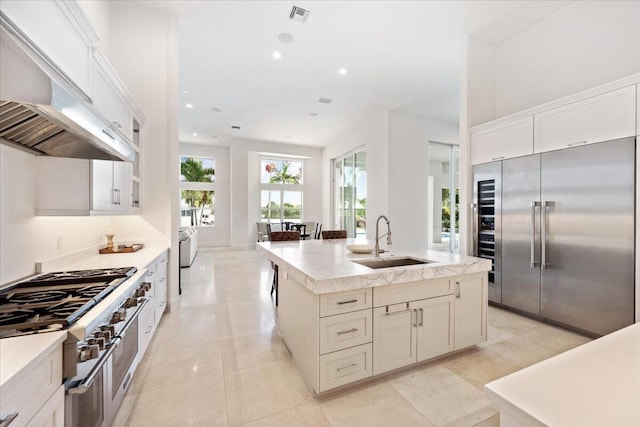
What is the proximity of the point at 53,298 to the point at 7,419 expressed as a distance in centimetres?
78

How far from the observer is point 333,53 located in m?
4.11

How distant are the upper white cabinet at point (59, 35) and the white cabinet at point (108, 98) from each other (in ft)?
0.39

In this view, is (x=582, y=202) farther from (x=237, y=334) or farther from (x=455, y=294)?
(x=237, y=334)

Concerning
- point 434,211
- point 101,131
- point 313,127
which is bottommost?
point 434,211

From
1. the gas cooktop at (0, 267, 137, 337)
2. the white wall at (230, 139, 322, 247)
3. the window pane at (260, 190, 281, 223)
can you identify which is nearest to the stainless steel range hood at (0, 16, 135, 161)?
the gas cooktop at (0, 267, 137, 337)

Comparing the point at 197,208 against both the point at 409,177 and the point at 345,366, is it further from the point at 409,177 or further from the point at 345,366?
the point at 345,366

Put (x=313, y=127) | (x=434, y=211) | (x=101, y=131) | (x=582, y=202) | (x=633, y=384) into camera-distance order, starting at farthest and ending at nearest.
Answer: (x=313, y=127) → (x=434, y=211) → (x=582, y=202) → (x=101, y=131) → (x=633, y=384)

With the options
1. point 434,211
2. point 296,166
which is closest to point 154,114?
point 434,211

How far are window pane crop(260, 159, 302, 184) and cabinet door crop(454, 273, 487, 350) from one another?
822 cm

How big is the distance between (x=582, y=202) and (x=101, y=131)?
3.95m

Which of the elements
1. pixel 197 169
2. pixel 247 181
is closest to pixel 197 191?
pixel 197 169

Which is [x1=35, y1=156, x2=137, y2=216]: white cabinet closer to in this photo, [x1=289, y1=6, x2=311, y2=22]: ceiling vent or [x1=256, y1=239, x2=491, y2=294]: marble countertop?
[x1=256, y1=239, x2=491, y2=294]: marble countertop

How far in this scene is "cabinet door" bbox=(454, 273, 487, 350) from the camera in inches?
86.1

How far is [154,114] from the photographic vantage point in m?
3.39
